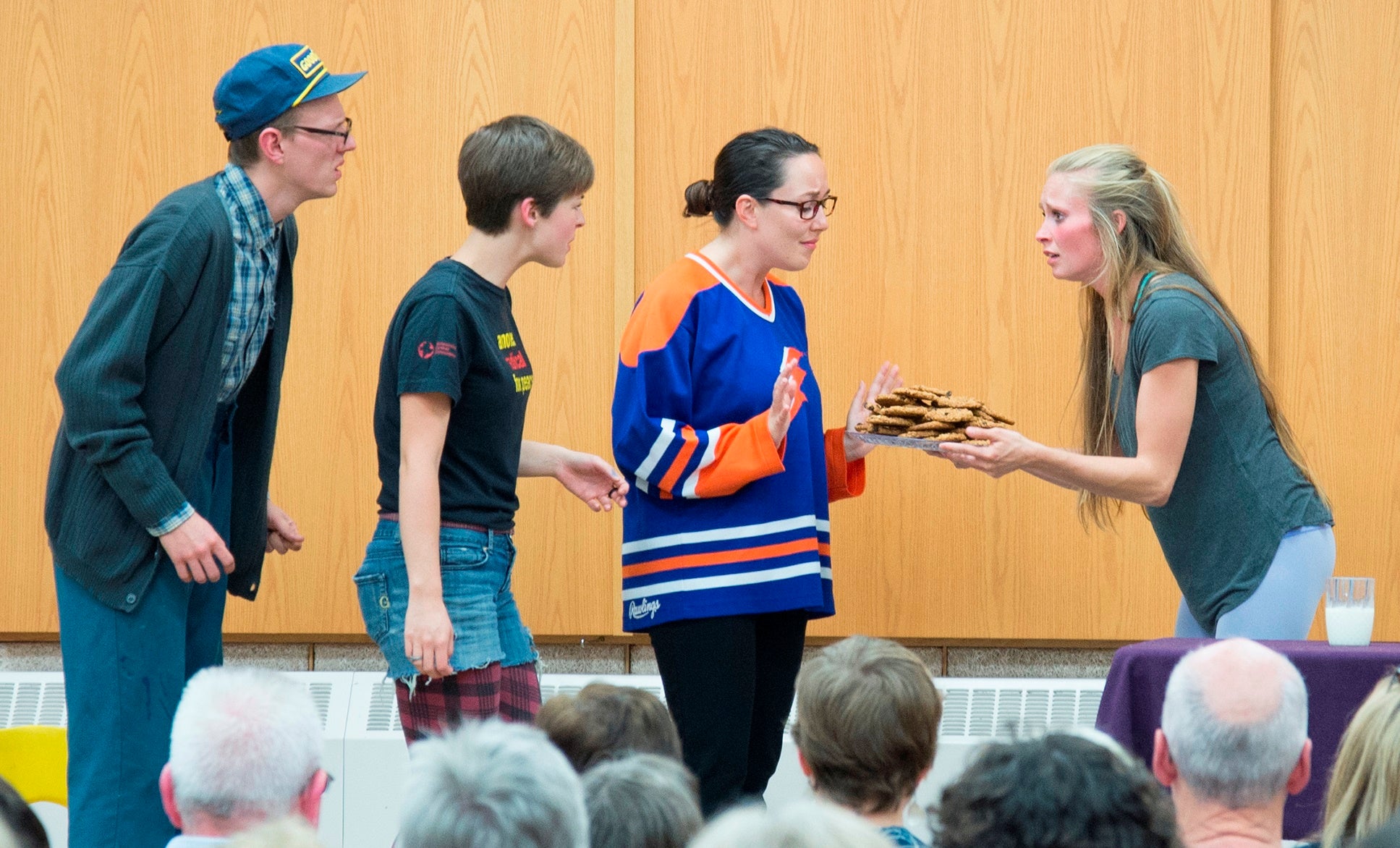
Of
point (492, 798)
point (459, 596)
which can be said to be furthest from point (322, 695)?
point (492, 798)

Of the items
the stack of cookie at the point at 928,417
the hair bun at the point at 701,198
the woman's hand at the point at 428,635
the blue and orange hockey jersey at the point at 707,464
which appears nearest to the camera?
the woman's hand at the point at 428,635

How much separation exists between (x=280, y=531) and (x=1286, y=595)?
6.01ft

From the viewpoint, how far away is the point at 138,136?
378cm

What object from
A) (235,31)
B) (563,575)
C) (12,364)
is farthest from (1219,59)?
(12,364)

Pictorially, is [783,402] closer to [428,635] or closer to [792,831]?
[428,635]

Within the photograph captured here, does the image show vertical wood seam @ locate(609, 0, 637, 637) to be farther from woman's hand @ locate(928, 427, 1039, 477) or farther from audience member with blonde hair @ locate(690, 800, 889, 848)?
audience member with blonde hair @ locate(690, 800, 889, 848)

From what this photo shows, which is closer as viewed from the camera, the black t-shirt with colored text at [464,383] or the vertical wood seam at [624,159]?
the black t-shirt with colored text at [464,383]

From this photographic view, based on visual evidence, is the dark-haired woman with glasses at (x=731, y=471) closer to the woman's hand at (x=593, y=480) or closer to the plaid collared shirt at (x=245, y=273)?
the woman's hand at (x=593, y=480)

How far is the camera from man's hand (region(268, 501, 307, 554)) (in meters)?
2.67

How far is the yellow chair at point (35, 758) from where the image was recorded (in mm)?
2676

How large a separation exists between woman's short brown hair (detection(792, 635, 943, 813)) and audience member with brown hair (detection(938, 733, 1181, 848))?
415 mm

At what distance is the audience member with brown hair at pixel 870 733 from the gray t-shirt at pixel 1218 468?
42.0 inches

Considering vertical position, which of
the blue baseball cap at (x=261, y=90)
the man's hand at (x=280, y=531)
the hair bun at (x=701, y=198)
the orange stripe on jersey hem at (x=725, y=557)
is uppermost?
the blue baseball cap at (x=261, y=90)

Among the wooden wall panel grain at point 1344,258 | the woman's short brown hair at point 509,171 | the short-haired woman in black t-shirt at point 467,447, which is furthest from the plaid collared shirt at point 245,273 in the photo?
the wooden wall panel grain at point 1344,258
